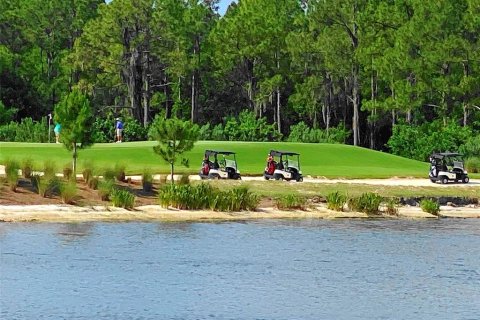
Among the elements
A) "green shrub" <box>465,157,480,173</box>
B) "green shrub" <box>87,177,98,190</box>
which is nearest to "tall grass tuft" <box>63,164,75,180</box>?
"green shrub" <box>87,177,98,190</box>

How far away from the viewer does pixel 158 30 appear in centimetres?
8644

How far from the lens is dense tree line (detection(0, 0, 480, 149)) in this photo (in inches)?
3172

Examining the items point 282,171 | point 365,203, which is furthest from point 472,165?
point 365,203

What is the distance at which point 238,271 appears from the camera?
27.8 meters

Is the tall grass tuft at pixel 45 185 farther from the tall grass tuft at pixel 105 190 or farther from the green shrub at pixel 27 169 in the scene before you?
the tall grass tuft at pixel 105 190

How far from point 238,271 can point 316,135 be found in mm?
55525

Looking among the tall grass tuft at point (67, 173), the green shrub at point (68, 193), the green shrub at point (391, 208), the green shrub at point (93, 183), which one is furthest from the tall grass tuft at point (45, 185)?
the green shrub at point (391, 208)

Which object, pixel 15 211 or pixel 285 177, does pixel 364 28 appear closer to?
pixel 285 177

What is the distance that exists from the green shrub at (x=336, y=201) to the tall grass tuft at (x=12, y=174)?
12.5 meters

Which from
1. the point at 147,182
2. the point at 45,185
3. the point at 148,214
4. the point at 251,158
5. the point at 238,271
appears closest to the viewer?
the point at 238,271

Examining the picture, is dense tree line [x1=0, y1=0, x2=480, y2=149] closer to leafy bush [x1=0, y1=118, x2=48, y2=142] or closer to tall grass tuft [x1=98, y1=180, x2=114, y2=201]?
leafy bush [x1=0, y1=118, x2=48, y2=142]

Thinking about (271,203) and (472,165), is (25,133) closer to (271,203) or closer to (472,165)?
(472,165)

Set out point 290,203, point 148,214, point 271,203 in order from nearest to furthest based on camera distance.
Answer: point 148,214
point 290,203
point 271,203

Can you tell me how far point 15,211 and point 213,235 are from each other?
7779 mm
